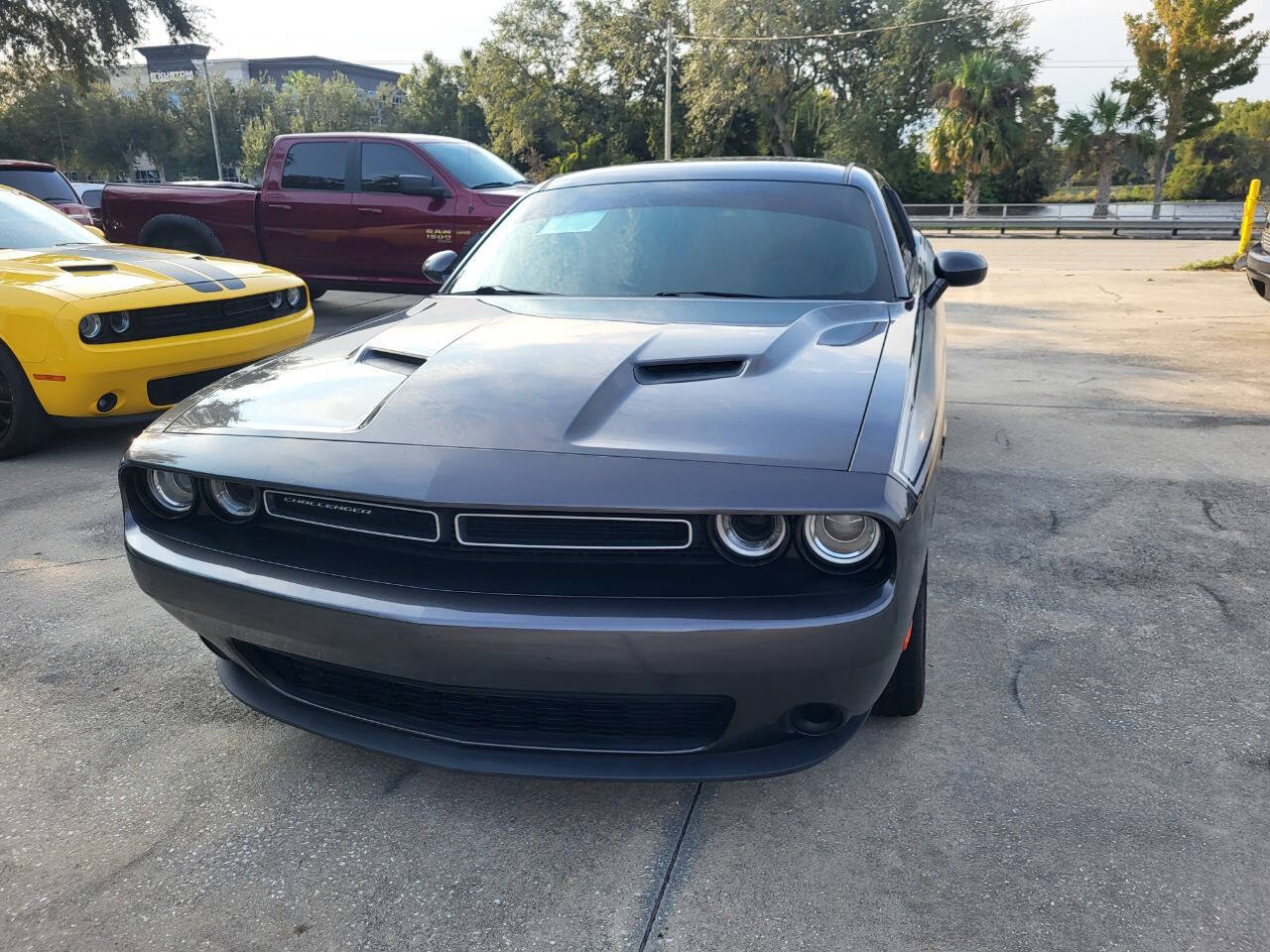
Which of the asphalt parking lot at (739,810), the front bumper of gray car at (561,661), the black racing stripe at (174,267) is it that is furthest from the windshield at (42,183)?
the front bumper of gray car at (561,661)

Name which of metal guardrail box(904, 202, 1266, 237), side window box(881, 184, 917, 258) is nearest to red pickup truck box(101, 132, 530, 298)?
side window box(881, 184, 917, 258)

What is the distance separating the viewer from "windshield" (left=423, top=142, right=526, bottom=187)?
28.0 feet

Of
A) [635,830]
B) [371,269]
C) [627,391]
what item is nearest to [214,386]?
[627,391]

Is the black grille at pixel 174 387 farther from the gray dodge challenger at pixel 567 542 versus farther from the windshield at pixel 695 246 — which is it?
the gray dodge challenger at pixel 567 542

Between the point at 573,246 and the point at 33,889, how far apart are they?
90.2 inches

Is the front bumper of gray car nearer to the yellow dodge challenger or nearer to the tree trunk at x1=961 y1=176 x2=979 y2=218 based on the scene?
the yellow dodge challenger

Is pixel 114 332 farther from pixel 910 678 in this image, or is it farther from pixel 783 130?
pixel 783 130

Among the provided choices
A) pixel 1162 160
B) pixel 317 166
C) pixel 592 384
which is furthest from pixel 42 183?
pixel 1162 160

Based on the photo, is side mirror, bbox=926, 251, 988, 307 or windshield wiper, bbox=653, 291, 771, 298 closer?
windshield wiper, bbox=653, 291, 771, 298

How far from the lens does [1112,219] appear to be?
24672 millimetres

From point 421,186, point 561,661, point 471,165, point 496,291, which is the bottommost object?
point 561,661

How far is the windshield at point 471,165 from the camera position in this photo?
8.53m

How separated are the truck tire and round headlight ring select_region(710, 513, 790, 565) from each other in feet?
27.8

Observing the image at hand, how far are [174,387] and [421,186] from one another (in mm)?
3945
